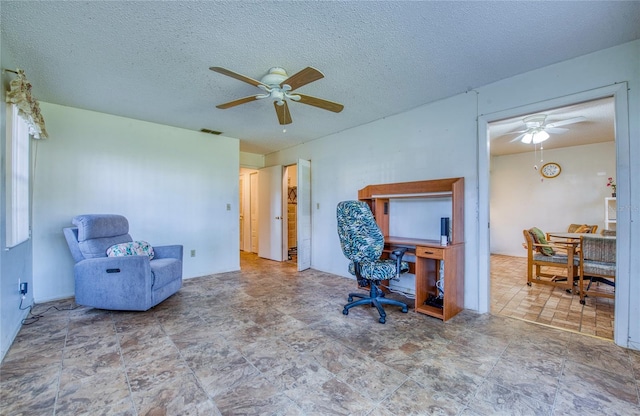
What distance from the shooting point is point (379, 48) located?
2125 mm

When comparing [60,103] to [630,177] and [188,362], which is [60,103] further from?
[630,177]

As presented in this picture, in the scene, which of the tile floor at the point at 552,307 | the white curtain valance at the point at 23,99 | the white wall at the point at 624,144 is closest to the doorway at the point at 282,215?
the tile floor at the point at 552,307

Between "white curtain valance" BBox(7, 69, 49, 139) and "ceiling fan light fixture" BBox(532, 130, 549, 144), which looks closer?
"white curtain valance" BBox(7, 69, 49, 139)

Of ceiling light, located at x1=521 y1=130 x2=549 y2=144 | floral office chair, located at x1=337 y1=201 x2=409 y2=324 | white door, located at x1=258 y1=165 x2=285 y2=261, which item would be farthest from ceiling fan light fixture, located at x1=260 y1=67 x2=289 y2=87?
ceiling light, located at x1=521 y1=130 x2=549 y2=144

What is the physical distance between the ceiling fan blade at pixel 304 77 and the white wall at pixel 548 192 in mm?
5682

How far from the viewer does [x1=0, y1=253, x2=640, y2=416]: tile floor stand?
1464 mm

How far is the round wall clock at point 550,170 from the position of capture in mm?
5484

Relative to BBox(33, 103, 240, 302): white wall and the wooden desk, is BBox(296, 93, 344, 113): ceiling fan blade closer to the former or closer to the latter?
the wooden desk

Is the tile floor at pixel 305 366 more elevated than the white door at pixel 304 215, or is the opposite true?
the white door at pixel 304 215

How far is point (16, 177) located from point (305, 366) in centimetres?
300

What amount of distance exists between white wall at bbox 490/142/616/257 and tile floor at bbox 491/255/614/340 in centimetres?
232

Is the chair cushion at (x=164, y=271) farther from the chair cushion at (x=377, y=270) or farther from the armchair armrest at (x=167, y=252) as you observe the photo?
the chair cushion at (x=377, y=270)

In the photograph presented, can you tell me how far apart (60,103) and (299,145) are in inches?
135

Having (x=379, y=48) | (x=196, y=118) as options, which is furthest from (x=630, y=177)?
(x=196, y=118)
